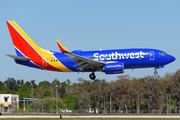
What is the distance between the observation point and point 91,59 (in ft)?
147

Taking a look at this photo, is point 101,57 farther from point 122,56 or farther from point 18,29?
point 18,29

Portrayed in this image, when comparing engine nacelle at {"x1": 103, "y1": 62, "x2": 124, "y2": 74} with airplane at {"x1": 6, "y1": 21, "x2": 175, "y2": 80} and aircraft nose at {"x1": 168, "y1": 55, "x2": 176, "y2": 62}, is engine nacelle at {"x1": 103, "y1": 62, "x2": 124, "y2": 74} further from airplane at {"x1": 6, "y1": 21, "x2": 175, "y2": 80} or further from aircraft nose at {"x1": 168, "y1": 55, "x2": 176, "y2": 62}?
aircraft nose at {"x1": 168, "y1": 55, "x2": 176, "y2": 62}

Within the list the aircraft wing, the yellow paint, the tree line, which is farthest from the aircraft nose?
the tree line

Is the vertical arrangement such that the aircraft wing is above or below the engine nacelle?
above

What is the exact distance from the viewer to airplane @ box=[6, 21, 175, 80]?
1724 inches

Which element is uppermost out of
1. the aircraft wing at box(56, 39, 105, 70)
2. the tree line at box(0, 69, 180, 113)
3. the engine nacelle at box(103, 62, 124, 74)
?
the aircraft wing at box(56, 39, 105, 70)

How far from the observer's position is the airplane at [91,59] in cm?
4378

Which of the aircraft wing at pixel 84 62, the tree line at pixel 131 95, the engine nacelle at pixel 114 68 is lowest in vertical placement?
the tree line at pixel 131 95

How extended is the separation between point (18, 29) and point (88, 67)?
16.2 meters

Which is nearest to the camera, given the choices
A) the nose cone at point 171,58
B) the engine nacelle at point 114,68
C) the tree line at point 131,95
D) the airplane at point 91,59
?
the engine nacelle at point 114,68

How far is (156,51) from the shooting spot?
44875 mm

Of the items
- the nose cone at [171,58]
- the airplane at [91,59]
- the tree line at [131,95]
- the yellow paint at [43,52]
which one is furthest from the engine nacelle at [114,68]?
the tree line at [131,95]

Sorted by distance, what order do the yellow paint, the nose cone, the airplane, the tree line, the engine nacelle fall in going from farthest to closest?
the tree line, the yellow paint, the nose cone, the airplane, the engine nacelle

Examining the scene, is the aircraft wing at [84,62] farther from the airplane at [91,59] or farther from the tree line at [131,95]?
the tree line at [131,95]
